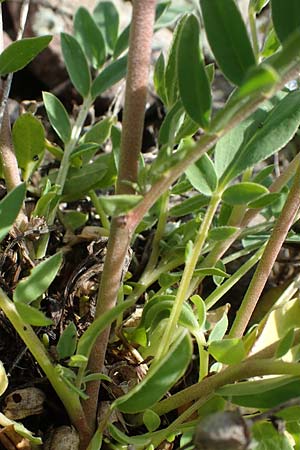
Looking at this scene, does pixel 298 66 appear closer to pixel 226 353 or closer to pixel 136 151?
pixel 136 151

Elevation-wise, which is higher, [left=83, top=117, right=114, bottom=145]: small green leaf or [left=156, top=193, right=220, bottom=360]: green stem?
[left=83, top=117, right=114, bottom=145]: small green leaf

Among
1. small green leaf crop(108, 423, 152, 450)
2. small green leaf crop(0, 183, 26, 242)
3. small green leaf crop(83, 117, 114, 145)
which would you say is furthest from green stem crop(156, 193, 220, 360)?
small green leaf crop(83, 117, 114, 145)

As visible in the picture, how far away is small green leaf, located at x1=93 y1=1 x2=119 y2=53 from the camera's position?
1321 mm

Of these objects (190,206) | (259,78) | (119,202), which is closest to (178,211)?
(190,206)

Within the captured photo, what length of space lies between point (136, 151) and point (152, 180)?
119mm

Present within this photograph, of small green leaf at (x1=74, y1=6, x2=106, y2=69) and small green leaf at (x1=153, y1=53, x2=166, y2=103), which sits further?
small green leaf at (x1=74, y1=6, x2=106, y2=69)

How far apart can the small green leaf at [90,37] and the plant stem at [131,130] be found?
1.62ft

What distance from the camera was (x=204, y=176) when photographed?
85cm

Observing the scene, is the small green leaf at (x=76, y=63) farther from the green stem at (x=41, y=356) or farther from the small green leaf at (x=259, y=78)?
the small green leaf at (x=259, y=78)

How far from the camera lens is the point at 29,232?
105cm

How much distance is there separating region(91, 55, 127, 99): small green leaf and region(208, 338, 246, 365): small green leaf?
51 cm

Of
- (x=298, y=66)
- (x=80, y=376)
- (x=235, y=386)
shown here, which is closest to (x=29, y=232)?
(x=80, y=376)

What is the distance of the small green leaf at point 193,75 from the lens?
674mm

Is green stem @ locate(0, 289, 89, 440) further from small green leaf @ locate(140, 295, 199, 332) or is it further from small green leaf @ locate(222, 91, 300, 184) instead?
small green leaf @ locate(222, 91, 300, 184)
